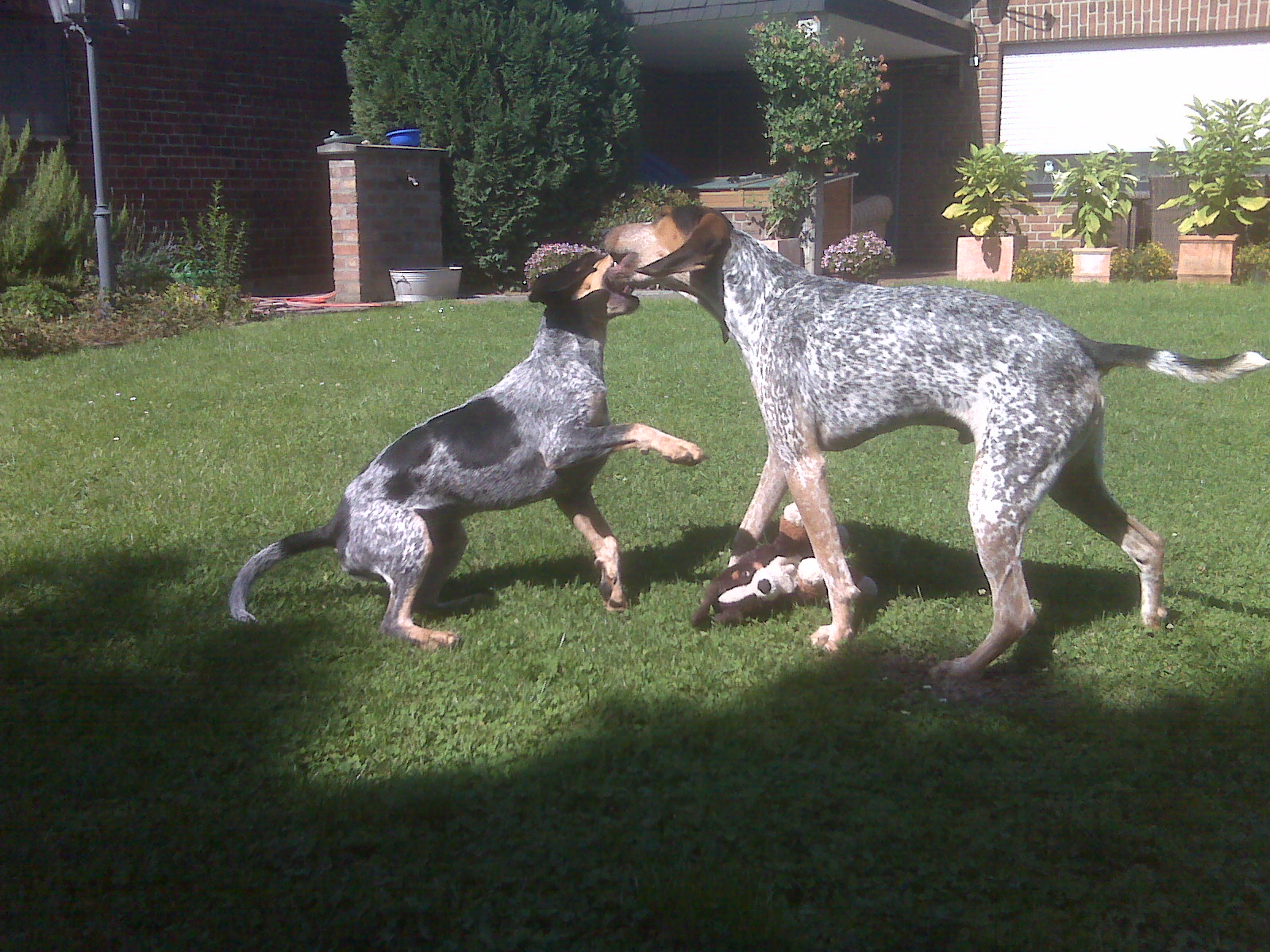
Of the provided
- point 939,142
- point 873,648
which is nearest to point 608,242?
point 873,648

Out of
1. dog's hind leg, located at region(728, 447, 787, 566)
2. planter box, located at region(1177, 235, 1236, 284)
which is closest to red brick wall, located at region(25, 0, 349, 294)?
planter box, located at region(1177, 235, 1236, 284)

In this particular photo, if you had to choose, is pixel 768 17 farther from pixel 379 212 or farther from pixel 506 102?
pixel 379 212

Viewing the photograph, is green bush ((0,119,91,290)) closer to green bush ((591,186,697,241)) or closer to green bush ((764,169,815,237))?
green bush ((591,186,697,241))

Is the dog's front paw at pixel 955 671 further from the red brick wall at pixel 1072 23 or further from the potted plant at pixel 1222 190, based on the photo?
the red brick wall at pixel 1072 23

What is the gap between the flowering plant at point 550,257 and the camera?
13.5m

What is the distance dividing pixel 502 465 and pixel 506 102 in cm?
1055

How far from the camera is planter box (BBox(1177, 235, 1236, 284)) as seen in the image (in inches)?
567

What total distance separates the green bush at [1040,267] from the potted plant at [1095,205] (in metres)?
0.11

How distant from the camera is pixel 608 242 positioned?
15.0 feet

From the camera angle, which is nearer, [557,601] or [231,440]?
[557,601]

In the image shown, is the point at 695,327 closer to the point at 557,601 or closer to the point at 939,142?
the point at 557,601

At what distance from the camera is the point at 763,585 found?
14.7ft

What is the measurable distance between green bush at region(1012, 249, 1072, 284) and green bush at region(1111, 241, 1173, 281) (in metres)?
0.57

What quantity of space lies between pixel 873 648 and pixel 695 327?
7101mm
